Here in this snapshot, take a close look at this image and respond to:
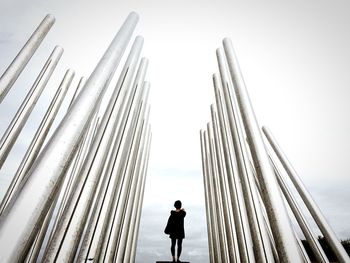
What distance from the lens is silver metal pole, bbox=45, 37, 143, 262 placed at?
128cm

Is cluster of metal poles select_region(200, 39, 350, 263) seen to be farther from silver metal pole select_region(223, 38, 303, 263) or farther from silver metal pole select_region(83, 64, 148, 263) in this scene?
silver metal pole select_region(83, 64, 148, 263)

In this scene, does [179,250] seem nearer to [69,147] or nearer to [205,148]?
[205,148]

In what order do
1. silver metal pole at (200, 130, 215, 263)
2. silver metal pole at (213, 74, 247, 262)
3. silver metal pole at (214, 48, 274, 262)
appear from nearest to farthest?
silver metal pole at (214, 48, 274, 262) → silver metal pole at (213, 74, 247, 262) → silver metal pole at (200, 130, 215, 263)

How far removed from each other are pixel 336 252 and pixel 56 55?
6548mm

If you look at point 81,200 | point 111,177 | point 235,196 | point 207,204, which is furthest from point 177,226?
point 81,200

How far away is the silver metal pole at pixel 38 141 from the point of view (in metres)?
3.89

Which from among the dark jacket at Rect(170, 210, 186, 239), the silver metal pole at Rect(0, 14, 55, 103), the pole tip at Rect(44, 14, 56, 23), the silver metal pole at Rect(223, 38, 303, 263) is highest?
the pole tip at Rect(44, 14, 56, 23)

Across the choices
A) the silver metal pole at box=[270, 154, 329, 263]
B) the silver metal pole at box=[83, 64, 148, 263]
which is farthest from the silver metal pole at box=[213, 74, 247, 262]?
the silver metal pole at box=[270, 154, 329, 263]

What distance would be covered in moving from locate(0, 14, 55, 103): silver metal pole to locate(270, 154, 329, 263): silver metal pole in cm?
429

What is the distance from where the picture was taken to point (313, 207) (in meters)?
4.81

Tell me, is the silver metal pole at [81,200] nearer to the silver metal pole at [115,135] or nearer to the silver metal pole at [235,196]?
the silver metal pole at [115,135]

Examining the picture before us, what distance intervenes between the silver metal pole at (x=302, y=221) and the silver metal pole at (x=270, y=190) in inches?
118

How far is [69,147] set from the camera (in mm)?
1098

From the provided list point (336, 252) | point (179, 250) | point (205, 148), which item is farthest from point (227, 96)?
point (179, 250)
